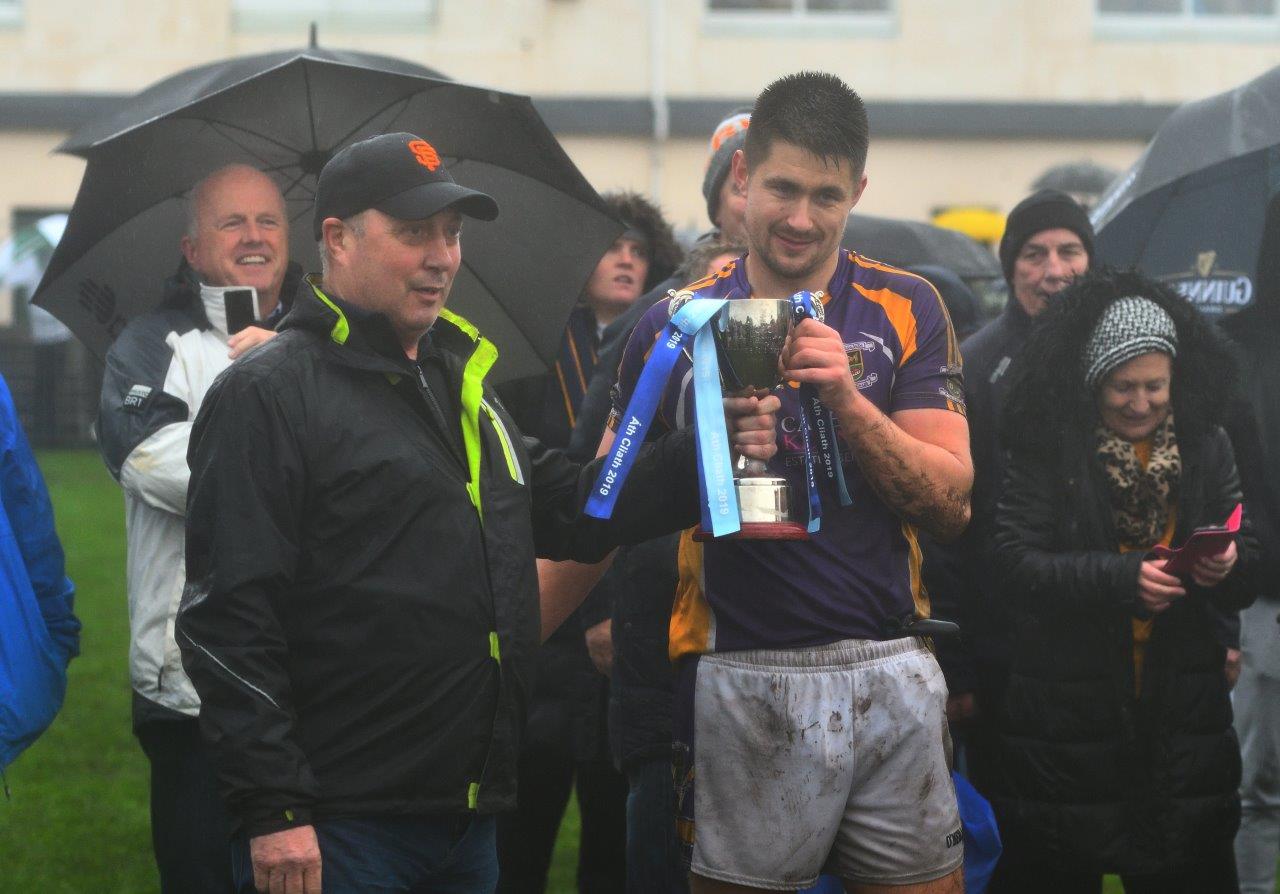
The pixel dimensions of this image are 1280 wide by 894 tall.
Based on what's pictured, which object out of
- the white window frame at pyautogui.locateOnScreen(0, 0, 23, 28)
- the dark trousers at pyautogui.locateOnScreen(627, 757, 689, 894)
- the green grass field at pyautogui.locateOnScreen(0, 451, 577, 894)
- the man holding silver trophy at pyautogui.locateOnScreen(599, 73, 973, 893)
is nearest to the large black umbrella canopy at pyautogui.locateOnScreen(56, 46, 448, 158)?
the man holding silver trophy at pyautogui.locateOnScreen(599, 73, 973, 893)

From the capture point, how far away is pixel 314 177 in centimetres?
452

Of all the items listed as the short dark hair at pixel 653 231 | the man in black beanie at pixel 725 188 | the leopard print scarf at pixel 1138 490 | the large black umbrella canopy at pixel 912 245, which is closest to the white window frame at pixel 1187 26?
the large black umbrella canopy at pixel 912 245

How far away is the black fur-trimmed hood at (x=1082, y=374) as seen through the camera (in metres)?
4.43

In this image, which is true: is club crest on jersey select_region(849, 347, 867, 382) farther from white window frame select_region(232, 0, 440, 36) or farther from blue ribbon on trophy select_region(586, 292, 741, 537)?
white window frame select_region(232, 0, 440, 36)

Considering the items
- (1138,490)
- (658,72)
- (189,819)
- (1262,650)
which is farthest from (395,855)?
(658,72)

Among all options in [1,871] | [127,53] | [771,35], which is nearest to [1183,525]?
[1,871]

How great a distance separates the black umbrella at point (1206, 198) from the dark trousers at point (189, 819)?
335cm

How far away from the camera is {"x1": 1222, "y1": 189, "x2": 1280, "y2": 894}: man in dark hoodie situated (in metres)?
5.04

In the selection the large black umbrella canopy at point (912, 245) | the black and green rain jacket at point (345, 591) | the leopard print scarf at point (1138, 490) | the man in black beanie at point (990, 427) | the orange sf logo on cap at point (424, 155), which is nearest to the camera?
the black and green rain jacket at point (345, 591)

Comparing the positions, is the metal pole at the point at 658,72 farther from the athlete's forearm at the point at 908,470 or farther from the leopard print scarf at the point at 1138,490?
the athlete's forearm at the point at 908,470

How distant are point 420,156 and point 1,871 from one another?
3.97 metres

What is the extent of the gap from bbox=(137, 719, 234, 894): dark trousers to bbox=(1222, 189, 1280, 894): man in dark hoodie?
299cm

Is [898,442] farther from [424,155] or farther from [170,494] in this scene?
[170,494]

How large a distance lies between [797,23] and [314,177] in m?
15.8
